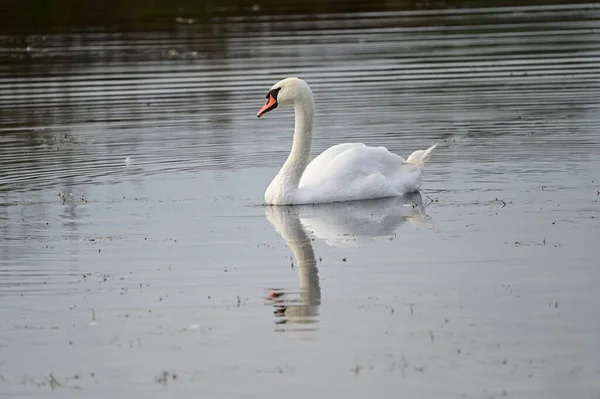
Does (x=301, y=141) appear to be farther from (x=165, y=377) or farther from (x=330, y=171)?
(x=165, y=377)

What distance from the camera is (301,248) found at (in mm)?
12531

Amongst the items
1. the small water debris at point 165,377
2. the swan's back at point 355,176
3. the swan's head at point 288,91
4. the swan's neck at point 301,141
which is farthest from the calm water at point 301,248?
the swan's head at point 288,91

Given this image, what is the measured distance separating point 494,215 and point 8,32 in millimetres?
35355

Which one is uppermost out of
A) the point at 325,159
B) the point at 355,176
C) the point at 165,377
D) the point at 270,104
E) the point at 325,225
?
the point at 270,104

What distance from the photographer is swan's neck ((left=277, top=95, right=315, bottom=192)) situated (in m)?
15.2

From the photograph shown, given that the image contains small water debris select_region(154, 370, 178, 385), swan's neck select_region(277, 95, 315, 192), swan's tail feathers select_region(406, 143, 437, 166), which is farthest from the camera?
swan's tail feathers select_region(406, 143, 437, 166)

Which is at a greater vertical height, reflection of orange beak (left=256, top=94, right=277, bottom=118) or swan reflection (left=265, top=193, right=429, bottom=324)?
reflection of orange beak (left=256, top=94, right=277, bottom=118)

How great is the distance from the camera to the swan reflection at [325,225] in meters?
10.6

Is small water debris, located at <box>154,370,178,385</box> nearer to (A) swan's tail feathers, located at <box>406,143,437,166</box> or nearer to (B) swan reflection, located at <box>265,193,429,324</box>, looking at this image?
(B) swan reflection, located at <box>265,193,429,324</box>

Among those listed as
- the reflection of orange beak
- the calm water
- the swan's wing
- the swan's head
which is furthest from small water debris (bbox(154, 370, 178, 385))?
the swan's head

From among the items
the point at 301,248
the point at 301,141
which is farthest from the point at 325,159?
the point at 301,248

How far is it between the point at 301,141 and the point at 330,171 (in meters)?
0.79

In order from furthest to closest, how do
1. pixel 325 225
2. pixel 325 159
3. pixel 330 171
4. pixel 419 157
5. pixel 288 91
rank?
pixel 419 157, pixel 288 91, pixel 325 159, pixel 330 171, pixel 325 225

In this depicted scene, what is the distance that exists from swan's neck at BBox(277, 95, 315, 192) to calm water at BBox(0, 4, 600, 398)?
64cm
